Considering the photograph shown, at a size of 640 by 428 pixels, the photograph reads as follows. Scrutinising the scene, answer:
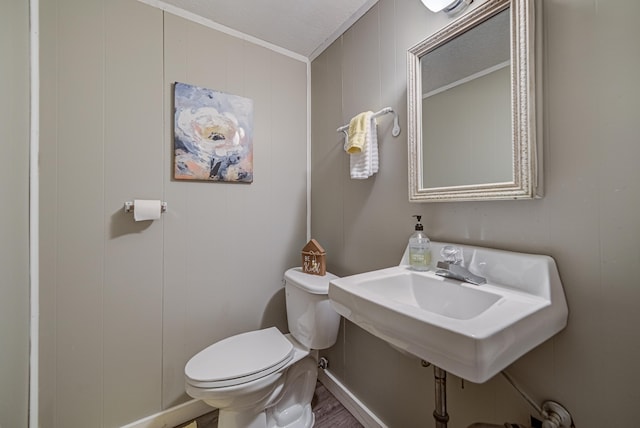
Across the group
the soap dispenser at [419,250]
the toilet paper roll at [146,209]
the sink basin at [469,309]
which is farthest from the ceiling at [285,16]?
the sink basin at [469,309]

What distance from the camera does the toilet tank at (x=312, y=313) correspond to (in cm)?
124

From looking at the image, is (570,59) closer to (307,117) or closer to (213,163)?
(307,117)

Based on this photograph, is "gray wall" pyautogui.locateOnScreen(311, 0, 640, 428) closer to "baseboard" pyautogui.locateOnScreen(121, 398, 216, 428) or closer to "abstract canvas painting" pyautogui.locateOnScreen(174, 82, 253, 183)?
"abstract canvas painting" pyautogui.locateOnScreen(174, 82, 253, 183)

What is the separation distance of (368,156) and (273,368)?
1.06 metres

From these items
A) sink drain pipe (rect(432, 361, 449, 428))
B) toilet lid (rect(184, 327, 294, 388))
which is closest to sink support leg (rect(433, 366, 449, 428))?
sink drain pipe (rect(432, 361, 449, 428))

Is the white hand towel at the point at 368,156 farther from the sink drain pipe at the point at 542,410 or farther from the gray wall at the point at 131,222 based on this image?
the sink drain pipe at the point at 542,410

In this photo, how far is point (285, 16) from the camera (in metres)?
1.38

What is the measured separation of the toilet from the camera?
100cm

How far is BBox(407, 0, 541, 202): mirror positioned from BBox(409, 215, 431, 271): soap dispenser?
0.50 feet

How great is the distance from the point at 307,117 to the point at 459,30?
3.48 feet

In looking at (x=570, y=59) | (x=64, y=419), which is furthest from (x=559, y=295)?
(x=64, y=419)

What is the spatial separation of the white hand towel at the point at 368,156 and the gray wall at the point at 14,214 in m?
1.26

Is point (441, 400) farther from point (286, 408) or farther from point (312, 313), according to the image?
point (286, 408)

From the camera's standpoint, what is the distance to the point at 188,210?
134 cm
